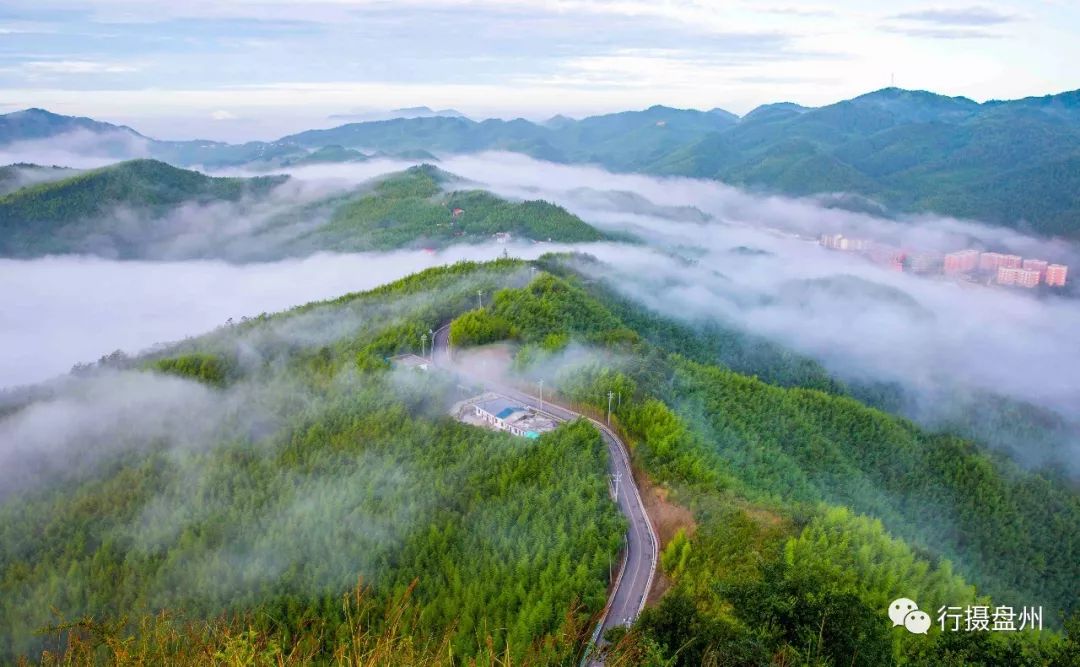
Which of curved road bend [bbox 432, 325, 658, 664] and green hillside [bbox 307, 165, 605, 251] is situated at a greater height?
green hillside [bbox 307, 165, 605, 251]

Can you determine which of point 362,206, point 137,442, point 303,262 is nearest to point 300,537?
point 137,442

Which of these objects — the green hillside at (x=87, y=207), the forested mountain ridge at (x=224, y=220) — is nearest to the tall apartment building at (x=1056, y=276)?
the forested mountain ridge at (x=224, y=220)

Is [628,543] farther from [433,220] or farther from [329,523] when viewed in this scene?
[433,220]

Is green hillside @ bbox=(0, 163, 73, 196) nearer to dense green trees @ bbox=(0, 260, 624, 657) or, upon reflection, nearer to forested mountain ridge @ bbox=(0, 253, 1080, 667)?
forested mountain ridge @ bbox=(0, 253, 1080, 667)

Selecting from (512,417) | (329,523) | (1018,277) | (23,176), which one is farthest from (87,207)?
(1018,277)

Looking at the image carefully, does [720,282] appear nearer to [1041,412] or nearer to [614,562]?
[1041,412]

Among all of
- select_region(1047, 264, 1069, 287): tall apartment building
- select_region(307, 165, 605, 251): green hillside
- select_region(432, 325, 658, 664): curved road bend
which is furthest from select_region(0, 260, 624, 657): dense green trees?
select_region(1047, 264, 1069, 287): tall apartment building
